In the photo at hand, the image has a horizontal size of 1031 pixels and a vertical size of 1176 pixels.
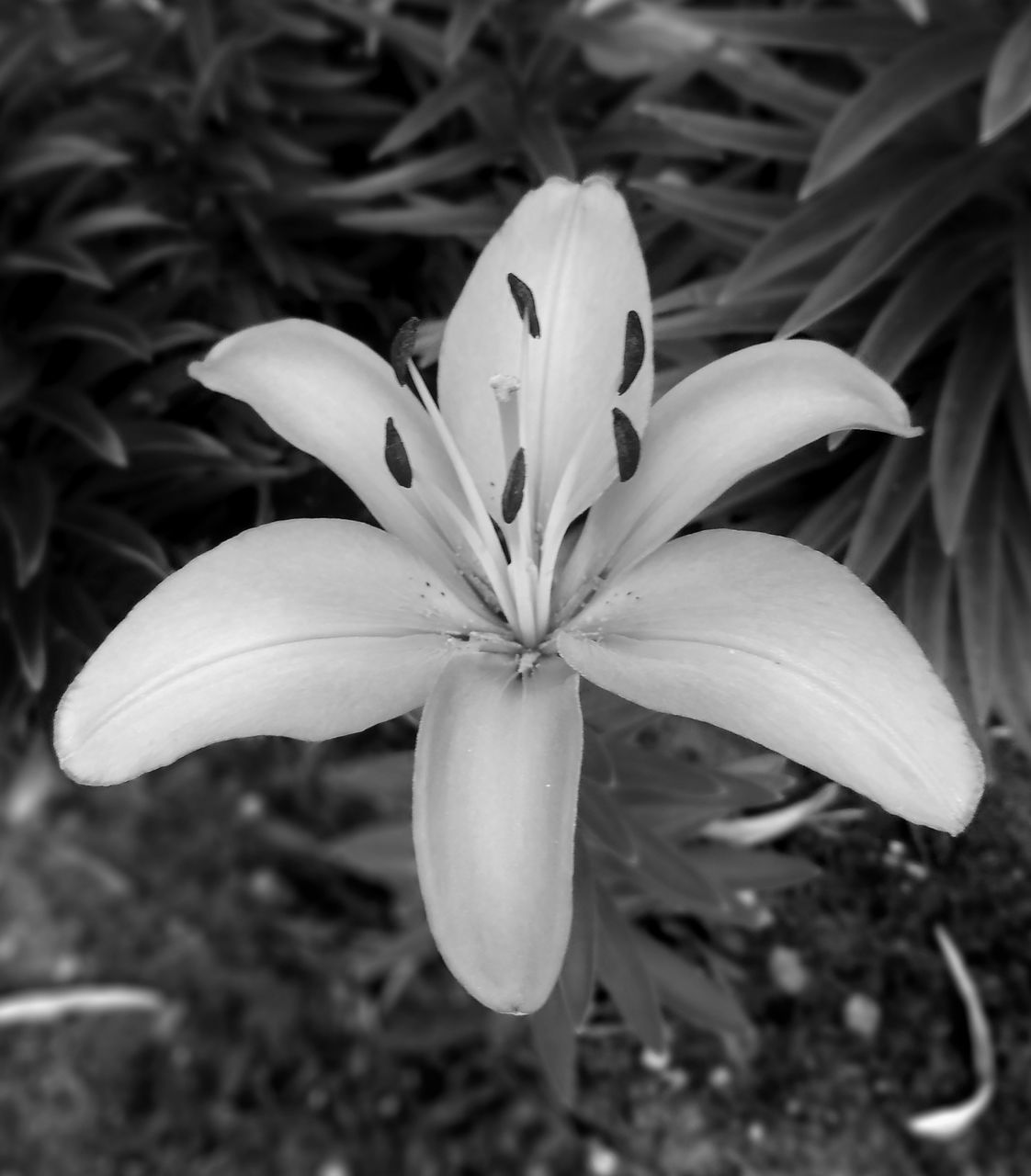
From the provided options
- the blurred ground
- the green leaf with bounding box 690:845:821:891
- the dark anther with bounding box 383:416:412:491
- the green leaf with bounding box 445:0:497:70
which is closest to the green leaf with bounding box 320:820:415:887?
the blurred ground

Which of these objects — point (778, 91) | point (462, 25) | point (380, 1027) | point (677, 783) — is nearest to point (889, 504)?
point (677, 783)

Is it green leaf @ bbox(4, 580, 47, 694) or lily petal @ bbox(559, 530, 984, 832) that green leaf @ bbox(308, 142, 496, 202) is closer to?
green leaf @ bbox(4, 580, 47, 694)

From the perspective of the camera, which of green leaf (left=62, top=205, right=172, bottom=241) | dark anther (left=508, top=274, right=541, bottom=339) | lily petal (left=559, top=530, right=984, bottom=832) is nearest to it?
lily petal (left=559, top=530, right=984, bottom=832)

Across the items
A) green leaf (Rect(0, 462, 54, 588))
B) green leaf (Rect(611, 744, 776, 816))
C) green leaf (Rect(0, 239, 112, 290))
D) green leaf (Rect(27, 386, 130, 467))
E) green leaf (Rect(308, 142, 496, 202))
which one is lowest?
green leaf (Rect(611, 744, 776, 816))

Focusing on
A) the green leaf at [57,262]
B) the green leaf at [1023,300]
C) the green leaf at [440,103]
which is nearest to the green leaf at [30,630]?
the green leaf at [57,262]

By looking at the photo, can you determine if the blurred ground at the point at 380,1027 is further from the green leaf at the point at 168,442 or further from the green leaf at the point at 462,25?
the green leaf at the point at 462,25

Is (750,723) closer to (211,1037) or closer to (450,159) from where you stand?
(450,159)
